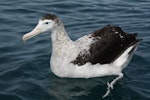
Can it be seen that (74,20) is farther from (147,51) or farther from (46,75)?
(46,75)

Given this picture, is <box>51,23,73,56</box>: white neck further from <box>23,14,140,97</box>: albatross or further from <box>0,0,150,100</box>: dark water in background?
<box>0,0,150,100</box>: dark water in background

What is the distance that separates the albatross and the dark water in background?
223mm

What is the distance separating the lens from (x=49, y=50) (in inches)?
425

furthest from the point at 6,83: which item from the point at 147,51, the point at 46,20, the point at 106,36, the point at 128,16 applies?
the point at 128,16

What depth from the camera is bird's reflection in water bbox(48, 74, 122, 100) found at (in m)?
8.53

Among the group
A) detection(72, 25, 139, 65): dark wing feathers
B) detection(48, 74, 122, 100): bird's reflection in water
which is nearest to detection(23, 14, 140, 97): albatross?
detection(72, 25, 139, 65): dark wing feathers

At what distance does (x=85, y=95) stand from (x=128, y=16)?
5.47 meters

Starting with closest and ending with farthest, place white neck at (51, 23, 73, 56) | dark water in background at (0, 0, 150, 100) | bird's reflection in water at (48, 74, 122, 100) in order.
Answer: bird's reflection in water at (48, 74, 122, 100)
dark water in background at (0, 0, 150, 100)
white neck at (51, 23, 73, 56)

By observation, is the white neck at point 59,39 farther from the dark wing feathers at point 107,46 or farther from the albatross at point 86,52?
the dark wing feathers at point 107,46

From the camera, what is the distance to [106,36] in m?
9.26

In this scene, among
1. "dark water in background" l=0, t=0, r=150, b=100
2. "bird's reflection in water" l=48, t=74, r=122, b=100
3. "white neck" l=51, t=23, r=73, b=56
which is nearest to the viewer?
"bird's reflection in water" l=48, t=74, r=122, b=100

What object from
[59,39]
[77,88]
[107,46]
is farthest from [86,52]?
[77,88]

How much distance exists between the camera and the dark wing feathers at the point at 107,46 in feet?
29.7

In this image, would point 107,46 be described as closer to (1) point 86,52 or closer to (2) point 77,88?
(1) point 86,52
